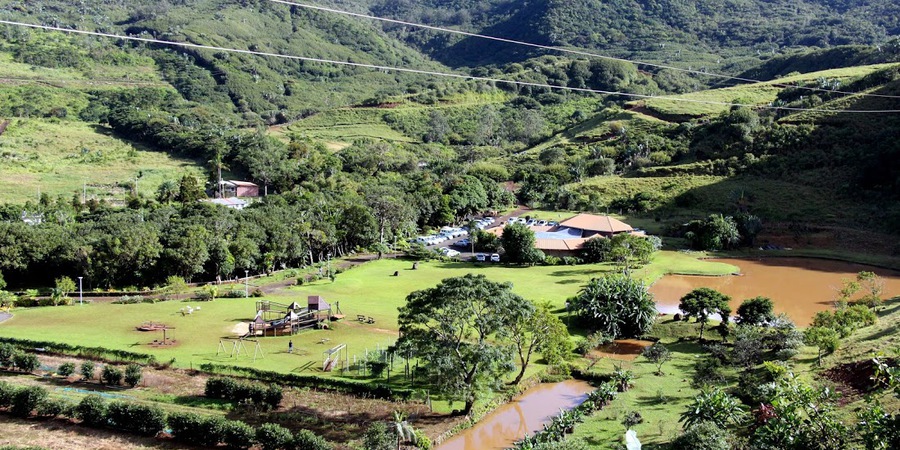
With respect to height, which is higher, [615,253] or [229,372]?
[615,253]

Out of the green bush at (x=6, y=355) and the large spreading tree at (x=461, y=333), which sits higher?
the large spreading tree at (x=461, y=333)

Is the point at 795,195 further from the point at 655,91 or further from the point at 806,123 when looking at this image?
the point at 655,91

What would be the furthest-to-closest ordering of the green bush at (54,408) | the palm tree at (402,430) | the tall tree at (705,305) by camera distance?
the tall tree at (705,305), the green bush at (54,408), the palm tree at (402,430)

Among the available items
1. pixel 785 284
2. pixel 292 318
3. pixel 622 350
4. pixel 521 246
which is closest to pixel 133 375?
pixel 292 318

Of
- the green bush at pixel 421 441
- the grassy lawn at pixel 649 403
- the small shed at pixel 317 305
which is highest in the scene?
the small shed at pixel 317 305

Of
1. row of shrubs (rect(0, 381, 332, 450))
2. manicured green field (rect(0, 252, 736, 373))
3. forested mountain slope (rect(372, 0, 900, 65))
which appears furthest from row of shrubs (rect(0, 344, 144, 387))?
forested mountain slope (rect(372, 0, 900, 65))

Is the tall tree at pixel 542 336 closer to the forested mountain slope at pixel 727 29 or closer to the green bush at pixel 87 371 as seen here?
the green bush at pixel 87 371

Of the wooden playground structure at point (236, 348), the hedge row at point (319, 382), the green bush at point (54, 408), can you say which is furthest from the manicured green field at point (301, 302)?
the green bush at point (54, 408)

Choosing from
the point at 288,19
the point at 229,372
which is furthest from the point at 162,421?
the point at 288,19
